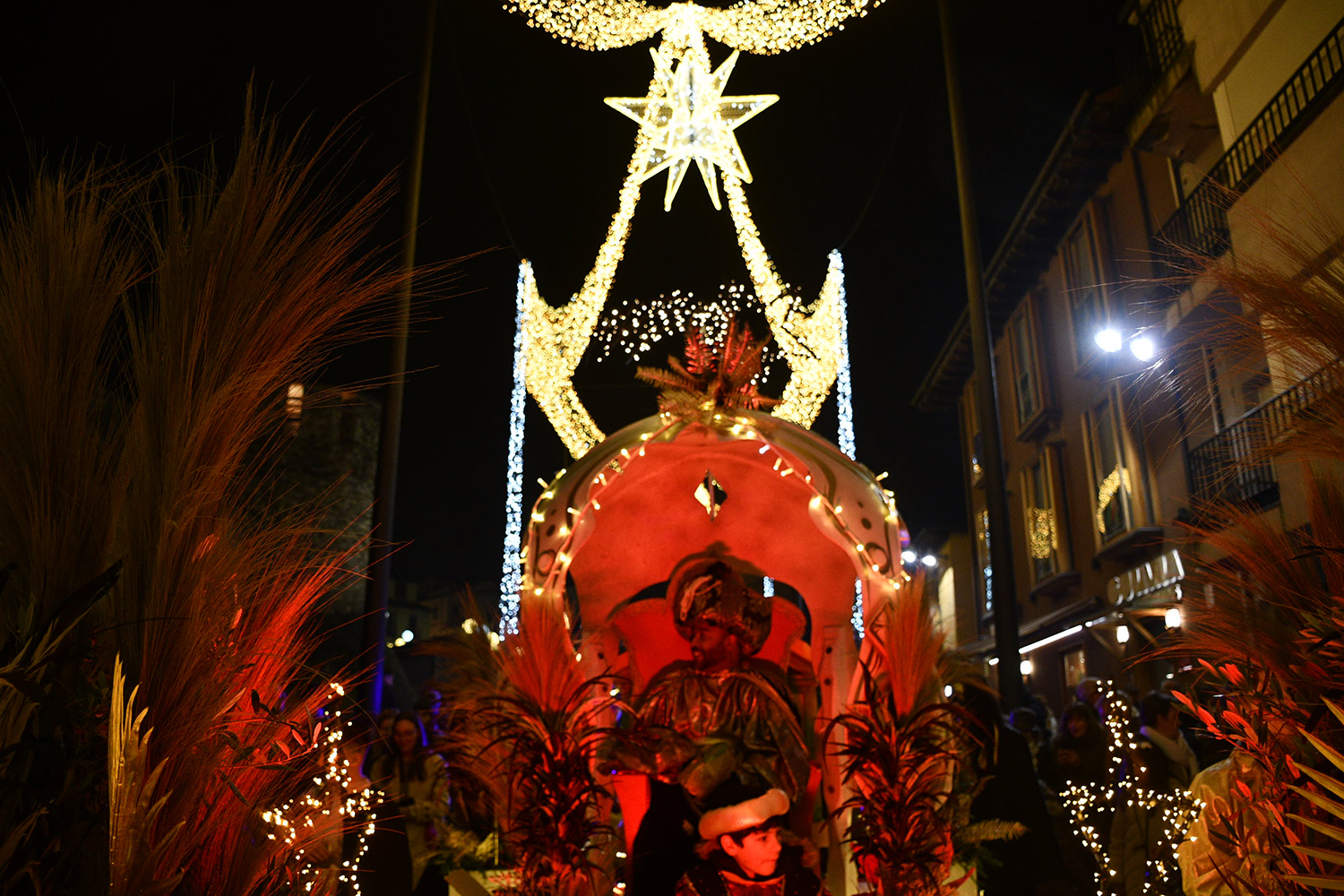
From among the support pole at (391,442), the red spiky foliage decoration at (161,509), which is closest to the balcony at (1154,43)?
the support pole at (391,442)

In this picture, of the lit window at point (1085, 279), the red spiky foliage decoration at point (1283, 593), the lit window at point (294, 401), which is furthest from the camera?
the lit window at point (1085, 279)

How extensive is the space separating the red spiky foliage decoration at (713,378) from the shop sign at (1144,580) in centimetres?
→ 1056

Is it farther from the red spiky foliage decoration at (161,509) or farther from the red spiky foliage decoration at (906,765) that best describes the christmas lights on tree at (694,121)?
the red spiky foliage decoration at (161,509)

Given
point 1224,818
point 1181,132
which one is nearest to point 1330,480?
point 1224,818

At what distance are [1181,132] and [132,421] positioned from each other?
17.1 m

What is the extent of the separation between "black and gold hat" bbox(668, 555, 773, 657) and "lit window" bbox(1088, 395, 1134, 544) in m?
12.7

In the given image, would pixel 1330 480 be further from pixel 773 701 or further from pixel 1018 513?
pixel 1018 513

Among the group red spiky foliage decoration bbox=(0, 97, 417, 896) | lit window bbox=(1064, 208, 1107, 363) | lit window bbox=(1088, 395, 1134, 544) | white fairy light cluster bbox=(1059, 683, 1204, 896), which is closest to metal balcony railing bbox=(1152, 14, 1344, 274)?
lit window bbox=(1064, 208, 1107, 363)

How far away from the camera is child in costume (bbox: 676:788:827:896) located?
16.7ft

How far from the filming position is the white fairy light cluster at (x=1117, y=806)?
6512 millimetres

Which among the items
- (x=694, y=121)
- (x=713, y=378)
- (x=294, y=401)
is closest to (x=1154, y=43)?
(x=694, y=121)

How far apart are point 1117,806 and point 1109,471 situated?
13.4m

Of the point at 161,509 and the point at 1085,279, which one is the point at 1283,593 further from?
the point at 1085,279

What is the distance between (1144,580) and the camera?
17031mm
